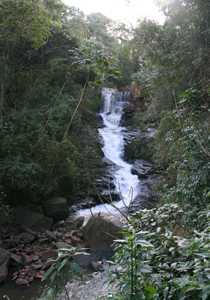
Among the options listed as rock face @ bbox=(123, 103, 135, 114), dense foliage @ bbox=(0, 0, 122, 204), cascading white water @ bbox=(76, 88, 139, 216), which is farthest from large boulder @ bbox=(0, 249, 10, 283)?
rock face @ bbox=(123, 103, 135, 114)

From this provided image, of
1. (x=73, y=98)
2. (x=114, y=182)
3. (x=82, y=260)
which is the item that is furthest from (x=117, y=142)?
(x=82, y=260)

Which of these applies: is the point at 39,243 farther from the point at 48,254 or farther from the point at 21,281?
the point at 21,281

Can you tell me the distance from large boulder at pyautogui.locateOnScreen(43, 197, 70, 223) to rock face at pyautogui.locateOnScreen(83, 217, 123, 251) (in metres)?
1.29

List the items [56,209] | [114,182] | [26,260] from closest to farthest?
[26,260], [56,209], [114,182]

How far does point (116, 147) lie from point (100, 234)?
7736 mm

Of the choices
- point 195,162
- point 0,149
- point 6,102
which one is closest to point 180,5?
point 195,162

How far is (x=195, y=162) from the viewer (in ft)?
12.4

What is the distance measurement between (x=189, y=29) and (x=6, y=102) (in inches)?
236

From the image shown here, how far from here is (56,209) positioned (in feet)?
20.6

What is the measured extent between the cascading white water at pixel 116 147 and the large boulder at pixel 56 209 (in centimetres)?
89

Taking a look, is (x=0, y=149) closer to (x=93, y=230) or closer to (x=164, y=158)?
(x=93, y=230)

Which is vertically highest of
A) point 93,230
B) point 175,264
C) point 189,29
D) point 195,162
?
point 189,29

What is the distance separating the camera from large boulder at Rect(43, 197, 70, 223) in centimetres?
620

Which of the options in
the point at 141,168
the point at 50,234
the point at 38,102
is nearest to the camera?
the point at 50,234
